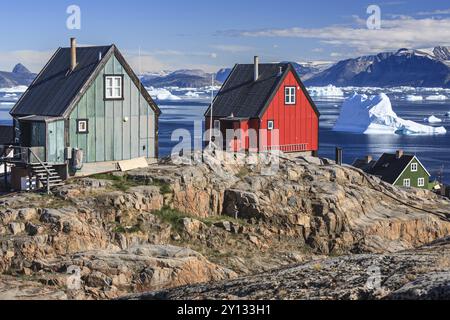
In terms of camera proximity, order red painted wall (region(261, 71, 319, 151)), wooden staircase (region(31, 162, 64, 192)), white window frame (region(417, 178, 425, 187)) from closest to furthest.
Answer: wooden staircase (region(31, 162, 64, 192)) < red painted wall (region(261, 71, 319, 151)) < white window frame (region(417, 178, 425, 187))

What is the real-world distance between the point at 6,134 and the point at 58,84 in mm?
5442

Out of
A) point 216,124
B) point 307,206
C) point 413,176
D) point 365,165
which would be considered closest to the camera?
point 307,206

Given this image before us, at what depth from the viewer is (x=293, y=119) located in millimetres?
44094

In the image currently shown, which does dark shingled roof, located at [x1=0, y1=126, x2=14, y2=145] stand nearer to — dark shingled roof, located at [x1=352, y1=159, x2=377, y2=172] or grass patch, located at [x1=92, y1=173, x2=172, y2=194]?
grass patch, located at [x1=92, y1=173, x2=172, y2=194]

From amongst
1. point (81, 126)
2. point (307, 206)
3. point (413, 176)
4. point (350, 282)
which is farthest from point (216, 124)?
point (413, 176)

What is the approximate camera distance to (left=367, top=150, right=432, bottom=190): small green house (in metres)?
68.4

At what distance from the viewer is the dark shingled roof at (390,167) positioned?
6806cm

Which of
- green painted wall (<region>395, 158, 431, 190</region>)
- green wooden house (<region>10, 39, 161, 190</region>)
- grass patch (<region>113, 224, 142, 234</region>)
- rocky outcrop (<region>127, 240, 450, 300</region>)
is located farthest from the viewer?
green painted wall (<region>395, 158, 431, 190</region>)

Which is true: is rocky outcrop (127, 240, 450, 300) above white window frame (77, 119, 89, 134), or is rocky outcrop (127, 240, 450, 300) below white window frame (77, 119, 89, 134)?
below

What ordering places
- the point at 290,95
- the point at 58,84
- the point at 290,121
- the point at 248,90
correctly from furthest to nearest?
the point at 248,90, the point at 290,121, the point at 290,95, the point at 58,84

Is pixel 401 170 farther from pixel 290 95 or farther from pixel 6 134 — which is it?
pixel 6 134

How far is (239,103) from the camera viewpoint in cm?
4381

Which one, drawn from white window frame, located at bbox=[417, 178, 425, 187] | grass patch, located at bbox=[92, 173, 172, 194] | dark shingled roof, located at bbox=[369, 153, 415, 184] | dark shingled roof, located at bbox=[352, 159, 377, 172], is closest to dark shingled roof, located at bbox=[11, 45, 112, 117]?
grass patch, located at bbox=[92, 173, 172, 194]
